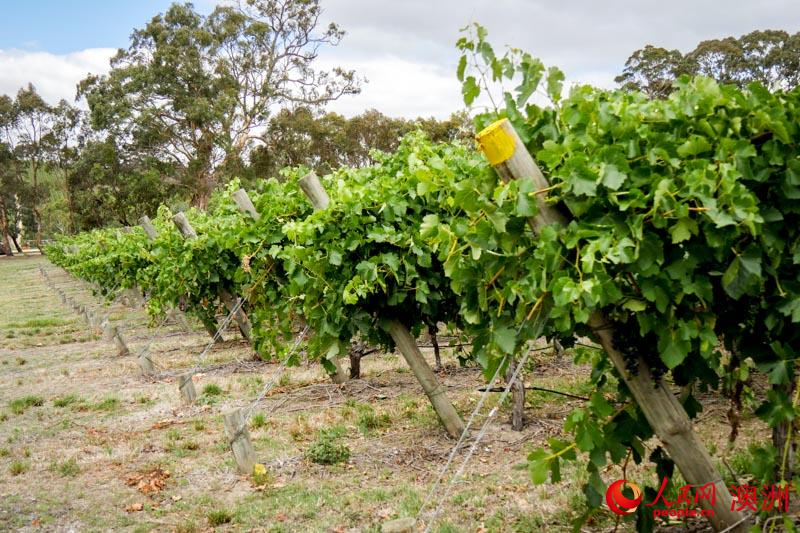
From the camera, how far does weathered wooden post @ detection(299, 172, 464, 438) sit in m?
5.66

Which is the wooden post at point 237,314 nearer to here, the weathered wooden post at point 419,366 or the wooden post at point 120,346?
the wooden post at point 120,346

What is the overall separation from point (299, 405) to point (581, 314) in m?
5.35

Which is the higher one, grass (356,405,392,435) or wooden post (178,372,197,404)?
wooden post (178,372,197,404)

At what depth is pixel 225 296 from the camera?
35.4 feet

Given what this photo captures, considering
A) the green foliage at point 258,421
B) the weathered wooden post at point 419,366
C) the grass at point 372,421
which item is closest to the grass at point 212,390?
the green foliage at point 258,421

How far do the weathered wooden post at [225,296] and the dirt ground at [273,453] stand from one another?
713mm

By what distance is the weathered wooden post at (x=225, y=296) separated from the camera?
10109mm

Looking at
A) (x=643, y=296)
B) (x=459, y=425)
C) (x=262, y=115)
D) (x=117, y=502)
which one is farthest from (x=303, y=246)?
(x=262, y=115)

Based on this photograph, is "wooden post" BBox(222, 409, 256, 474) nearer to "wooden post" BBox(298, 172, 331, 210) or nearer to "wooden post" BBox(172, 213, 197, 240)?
"wooden post" BBox(298, 172, 331, 210)

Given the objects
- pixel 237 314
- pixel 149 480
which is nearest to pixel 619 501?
pixel 149 480

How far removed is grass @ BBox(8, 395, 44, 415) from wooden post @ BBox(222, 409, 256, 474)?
4.17 meters

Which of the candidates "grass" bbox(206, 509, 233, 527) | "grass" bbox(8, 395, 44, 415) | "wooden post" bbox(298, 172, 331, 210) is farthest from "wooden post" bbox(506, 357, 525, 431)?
"grass" bbox(8, 395, 44, 415)

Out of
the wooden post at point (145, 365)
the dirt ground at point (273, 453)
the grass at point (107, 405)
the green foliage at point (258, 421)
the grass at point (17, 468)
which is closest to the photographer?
the dirt ground at point (273, 453)

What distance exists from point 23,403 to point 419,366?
18.4 ft
